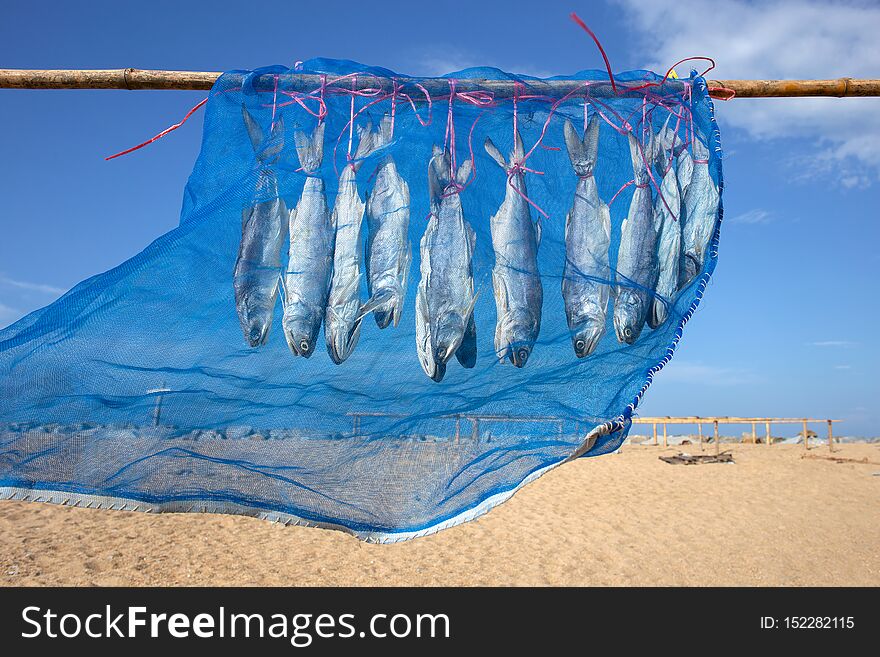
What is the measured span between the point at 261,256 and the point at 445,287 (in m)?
0.83

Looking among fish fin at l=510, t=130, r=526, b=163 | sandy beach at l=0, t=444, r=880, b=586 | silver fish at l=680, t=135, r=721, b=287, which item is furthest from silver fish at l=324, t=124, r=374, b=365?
sandy beach at l=0, t=444, r=880, b=586

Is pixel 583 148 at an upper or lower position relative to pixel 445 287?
upper

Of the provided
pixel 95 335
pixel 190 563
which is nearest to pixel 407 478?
pixel 95 335

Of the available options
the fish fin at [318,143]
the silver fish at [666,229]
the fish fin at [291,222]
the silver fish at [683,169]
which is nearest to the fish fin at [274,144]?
the fish fin at [318,143]

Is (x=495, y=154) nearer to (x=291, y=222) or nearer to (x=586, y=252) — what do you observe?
(x=586, y=252)

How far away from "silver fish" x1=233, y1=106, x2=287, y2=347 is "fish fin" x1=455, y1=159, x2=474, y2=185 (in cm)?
80

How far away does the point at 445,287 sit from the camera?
278cm

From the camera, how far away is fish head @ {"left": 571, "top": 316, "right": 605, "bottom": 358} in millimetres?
2725

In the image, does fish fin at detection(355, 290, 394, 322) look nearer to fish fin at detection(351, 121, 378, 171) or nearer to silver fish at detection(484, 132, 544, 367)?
silver fish at detection(484, 132, 544, 367)

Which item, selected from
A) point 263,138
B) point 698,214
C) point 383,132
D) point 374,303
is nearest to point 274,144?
point 263,138

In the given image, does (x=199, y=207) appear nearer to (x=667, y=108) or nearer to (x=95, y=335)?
(x=95, y=335)

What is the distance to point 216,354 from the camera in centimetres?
269

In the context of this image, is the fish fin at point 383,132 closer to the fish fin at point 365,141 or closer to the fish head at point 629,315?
the fish fin at point 365,141

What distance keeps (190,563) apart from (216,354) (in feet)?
18.5
